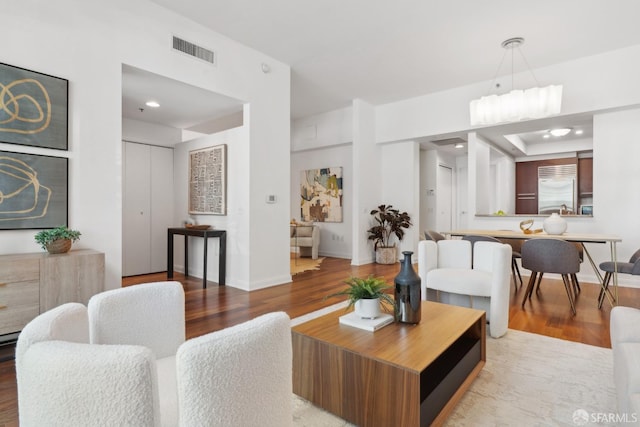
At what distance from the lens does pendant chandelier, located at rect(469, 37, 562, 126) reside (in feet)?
13.0

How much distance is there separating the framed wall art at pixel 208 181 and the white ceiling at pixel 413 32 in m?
1.25

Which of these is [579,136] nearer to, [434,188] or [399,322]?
[434,188]

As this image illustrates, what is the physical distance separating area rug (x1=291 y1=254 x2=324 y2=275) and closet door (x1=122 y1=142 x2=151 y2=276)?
7.97 ft

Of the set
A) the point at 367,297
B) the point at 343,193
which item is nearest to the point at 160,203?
the point at 343,193

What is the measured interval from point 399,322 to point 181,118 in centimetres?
491

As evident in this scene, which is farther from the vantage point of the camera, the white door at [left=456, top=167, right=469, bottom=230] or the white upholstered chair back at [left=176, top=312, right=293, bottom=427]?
the white door at [left=456, top=167, right=469, bottom=230]

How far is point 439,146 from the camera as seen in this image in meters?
7.94

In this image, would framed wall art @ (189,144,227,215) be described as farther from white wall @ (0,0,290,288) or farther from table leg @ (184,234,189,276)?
white wall @ (0,0,290,288)

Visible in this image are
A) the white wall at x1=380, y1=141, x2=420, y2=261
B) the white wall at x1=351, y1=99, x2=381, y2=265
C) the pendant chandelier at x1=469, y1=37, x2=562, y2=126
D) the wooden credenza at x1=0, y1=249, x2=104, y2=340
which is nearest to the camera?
the wooden credenza at x1=0, y1=249, x2=104, y2=340

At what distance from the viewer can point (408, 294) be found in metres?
1.92

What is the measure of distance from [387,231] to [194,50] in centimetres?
457

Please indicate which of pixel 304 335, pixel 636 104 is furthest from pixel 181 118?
pixel 636 104

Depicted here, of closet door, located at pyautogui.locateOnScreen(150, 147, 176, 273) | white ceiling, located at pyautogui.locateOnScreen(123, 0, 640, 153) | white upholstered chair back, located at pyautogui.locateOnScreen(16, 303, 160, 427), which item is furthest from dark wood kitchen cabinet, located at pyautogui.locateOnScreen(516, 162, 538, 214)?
white upholstered chair back, located at pyautogui.locateOnScreen(16, 303, 160, 427)

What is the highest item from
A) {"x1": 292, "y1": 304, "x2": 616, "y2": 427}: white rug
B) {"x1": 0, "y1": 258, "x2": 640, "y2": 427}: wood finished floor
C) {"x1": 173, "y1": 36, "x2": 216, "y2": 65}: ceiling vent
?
{"x1": 173, "y1": 36, "x2": 216, "y2": 65}: ceiling vent
